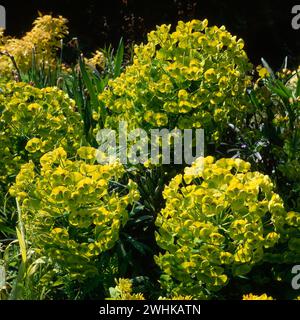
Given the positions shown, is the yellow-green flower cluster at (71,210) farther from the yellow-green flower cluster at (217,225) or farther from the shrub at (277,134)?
the shrub at (277,134)

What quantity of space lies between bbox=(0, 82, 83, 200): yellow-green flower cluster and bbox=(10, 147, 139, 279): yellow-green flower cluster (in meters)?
0.46

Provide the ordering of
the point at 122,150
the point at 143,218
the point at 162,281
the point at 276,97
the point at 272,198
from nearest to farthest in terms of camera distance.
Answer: the point at 272,198, the point at 162,281, the point at 143,218, the point at 122,150, the point at 276,97

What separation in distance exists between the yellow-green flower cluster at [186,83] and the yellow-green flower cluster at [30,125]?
274 mm

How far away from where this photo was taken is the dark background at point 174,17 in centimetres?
807

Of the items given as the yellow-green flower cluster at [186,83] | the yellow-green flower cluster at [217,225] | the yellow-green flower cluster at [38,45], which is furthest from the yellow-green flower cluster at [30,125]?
the yellow-green flower cluster at [38,45]

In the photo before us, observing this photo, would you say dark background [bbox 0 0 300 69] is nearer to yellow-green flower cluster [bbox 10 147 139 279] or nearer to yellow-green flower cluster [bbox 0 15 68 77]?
yellow-green flower cluster [bbox 0 15 68 77]

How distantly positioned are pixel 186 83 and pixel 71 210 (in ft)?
3.05

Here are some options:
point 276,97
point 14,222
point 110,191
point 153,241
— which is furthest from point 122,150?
point 276,97

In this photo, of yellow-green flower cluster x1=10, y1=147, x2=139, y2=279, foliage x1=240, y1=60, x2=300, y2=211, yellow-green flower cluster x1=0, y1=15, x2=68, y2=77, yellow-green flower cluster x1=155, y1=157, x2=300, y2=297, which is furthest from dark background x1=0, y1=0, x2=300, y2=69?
yellow-green flower cluster x1=155, y1=157, x2=300, y2=297

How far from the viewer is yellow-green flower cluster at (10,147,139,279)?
9.05 feet

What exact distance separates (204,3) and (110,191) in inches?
222

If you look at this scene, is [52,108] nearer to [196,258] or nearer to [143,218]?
[143,218]

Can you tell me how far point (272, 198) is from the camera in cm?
272

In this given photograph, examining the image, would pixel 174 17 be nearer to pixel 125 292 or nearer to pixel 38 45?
pixel 38 45
